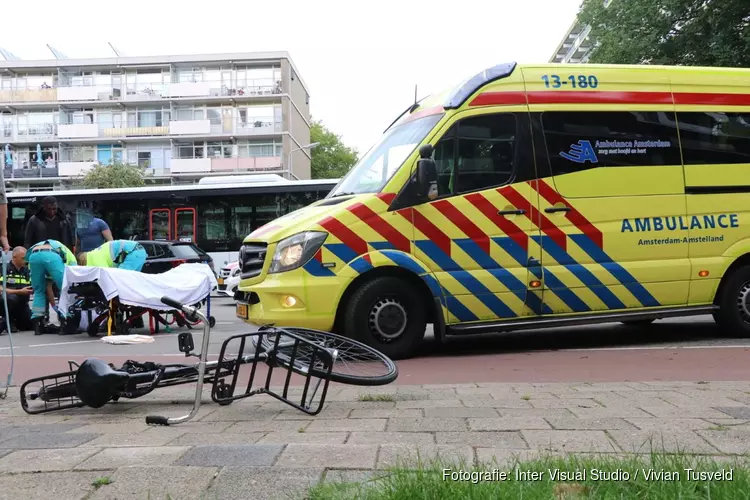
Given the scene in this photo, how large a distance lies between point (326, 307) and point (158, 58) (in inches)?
2241

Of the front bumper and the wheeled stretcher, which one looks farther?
the wheeled stretcher

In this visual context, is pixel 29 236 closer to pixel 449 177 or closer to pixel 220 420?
pixel 449 177

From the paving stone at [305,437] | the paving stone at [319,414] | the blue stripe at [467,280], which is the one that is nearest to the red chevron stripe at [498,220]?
the blue stripe at [467,280]

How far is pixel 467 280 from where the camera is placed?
7.11 metres

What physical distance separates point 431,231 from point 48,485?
492 centimetres

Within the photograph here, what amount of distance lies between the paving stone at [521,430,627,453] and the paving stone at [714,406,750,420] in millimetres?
924

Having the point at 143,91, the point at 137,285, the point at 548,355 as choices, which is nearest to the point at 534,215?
the point at 548,355

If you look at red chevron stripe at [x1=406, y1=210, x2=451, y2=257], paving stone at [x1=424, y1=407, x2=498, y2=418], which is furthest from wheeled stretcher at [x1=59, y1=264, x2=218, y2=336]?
paving stone at [x1=424, y1=407, x2=498, y2=418]

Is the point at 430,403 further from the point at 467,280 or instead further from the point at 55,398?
the point at 467,280

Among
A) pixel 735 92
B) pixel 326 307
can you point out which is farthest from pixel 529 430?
pixel 735 92

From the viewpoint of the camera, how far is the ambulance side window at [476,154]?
282 inches

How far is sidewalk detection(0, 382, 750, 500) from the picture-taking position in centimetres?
263

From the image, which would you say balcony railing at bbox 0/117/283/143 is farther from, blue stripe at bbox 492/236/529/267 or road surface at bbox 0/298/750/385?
blue stripe at bbox 492/236/529/267

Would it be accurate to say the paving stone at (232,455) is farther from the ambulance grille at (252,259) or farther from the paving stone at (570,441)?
the ambulance grille at (252,259)
